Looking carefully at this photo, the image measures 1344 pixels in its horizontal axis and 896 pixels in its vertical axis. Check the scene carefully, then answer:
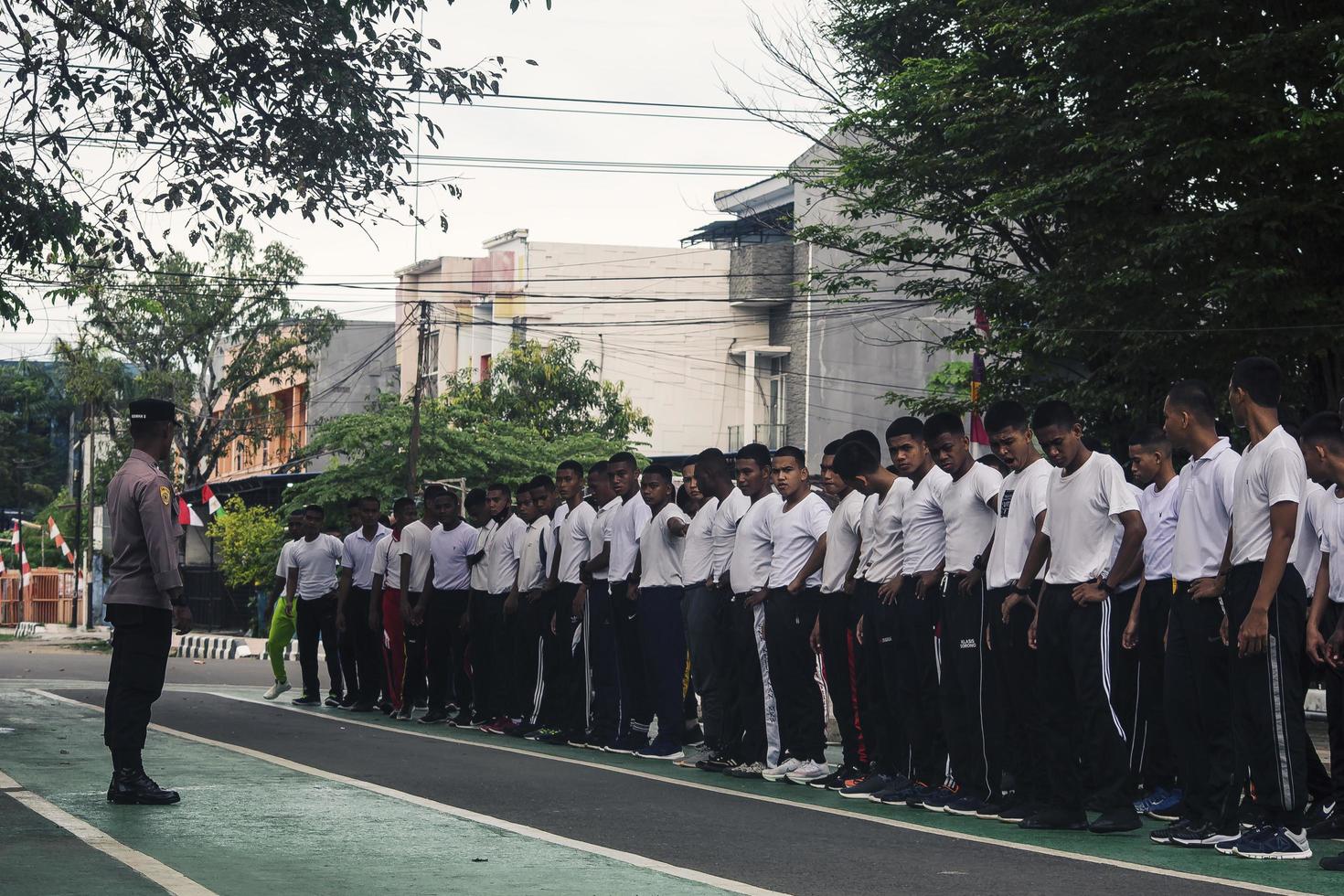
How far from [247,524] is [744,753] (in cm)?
3004

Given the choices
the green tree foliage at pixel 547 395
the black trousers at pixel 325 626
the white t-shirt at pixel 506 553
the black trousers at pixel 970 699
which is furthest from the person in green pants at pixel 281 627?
the green tree foliage at pixel 547 395

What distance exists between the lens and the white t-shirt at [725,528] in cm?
1194

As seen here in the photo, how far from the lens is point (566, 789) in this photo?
33.0ft

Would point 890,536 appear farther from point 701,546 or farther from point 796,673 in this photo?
point 701,546

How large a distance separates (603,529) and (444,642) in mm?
3253

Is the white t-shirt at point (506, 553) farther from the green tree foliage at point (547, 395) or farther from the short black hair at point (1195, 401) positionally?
the green tree foliage at point (547, 395)

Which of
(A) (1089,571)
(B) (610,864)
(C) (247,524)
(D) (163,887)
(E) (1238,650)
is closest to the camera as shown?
(D) (163,887)

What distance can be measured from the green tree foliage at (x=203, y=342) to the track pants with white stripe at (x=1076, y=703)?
3996 centimetres

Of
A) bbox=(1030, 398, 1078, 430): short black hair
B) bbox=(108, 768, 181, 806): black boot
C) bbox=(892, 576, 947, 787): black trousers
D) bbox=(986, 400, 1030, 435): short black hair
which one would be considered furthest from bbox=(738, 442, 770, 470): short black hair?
bbox=(108, 768, 181, 806): black boot

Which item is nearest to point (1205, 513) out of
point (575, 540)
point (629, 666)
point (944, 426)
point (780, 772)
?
point (944, 426)

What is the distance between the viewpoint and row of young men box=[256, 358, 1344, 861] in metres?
7.89

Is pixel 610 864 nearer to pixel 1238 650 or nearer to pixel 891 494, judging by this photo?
pixel 1238 650

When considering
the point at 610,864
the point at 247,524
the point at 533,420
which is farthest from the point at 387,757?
the point at 533,420

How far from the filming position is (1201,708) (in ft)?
26.9
